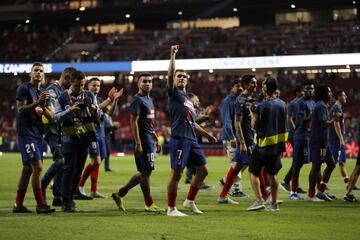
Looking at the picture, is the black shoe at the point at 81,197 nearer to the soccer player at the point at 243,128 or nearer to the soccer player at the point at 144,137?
the soccer player at the point at 243,128

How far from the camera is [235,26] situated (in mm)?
61281

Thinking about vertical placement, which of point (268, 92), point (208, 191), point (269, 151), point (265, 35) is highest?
point (265, 35)

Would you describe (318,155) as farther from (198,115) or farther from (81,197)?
(81,197)

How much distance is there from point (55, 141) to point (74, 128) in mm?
1874

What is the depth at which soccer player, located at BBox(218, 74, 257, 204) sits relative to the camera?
13812 millimetres

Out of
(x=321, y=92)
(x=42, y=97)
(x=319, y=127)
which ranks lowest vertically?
(x=319, y=127)

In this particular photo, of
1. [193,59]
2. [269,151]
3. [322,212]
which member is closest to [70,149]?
[269,151]

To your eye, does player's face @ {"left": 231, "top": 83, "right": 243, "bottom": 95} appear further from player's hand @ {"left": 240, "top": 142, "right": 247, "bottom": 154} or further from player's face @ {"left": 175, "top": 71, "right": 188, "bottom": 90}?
player's face @ {"left": 175, "top": 71, "right": 188, "bottom": 90}

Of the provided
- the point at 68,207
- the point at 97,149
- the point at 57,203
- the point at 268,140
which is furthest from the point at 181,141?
the point at 97,149

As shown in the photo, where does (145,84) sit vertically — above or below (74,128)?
above

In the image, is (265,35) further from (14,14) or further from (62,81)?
(62,81)

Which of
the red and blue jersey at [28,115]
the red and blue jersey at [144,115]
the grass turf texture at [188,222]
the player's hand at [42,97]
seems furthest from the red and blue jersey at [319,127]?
the player's hand at [42,97]

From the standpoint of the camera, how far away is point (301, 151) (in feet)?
51.8

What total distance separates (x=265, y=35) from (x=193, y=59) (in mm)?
6923
